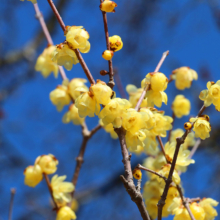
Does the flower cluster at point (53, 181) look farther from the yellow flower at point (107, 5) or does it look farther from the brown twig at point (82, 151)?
the yellow flower at point (107, 5)

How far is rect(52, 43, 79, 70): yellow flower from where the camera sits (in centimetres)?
116

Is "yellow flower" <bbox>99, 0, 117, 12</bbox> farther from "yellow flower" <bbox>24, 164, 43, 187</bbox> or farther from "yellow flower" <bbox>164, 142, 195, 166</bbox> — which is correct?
"yellow flower" <bbox>24, 164, 43, 187</bbox>

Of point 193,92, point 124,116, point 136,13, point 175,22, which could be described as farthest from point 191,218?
point 136,13

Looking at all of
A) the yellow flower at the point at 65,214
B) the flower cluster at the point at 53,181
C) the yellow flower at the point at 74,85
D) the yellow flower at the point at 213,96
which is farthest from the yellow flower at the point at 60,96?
the yellow flower at the point at 213,96

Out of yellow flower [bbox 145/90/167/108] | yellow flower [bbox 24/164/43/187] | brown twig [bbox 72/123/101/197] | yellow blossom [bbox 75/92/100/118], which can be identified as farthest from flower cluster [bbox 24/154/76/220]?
yellow flower [bbox 145/90/167/108]

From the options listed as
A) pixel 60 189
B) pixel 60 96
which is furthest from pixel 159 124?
pixel 60 96

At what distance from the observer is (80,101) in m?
1.13

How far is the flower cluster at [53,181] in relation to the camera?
1.52 meters

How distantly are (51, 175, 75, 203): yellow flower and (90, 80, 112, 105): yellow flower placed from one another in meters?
0.63

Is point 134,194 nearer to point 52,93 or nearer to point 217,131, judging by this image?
point 52,93

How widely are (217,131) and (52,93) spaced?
2.67 m

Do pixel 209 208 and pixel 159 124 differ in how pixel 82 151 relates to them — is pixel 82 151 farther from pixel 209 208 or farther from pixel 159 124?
pixel 209 208

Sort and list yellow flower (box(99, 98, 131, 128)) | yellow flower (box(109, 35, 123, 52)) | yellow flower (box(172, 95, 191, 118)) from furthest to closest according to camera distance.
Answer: yellow flower (box(172, 95, 191, 118)), yellow flower (box(109, 35, 123, 52)), yellow flower (box(99, 98, 131, 128))

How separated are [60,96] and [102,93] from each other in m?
0.81
